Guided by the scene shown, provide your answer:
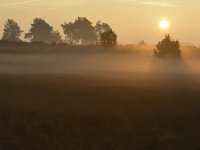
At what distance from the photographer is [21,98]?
79.5ft

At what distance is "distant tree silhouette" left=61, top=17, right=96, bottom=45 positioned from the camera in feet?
485

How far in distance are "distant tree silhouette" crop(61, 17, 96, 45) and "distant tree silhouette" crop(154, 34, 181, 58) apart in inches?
3146

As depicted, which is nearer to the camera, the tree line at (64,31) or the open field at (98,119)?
the open field at (98,119)

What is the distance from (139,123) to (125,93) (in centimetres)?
748

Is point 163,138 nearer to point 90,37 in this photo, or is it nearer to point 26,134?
point 26,134

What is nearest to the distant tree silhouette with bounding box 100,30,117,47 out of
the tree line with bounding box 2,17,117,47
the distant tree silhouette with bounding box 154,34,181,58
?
the distant tree silhouette with bounding box 154,34,181,58

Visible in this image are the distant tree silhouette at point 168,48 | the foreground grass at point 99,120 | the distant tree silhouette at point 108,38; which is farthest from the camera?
the distant tree silhouette at point 108,38

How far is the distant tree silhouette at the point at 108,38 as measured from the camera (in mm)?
86744

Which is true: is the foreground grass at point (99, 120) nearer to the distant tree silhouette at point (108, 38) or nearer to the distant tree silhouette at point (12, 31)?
the distant tree silhouette at point (108, 38)

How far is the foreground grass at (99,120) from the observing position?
A: 694 inches

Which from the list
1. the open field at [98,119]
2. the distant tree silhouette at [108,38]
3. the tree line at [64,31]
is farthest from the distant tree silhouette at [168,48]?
the tree line at [64,31]

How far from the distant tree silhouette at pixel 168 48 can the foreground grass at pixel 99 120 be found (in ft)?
129

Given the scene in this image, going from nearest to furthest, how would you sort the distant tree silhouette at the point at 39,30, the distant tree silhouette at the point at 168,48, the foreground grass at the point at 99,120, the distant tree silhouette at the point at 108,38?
the foreground grass at the point at 99,120
the distant tree silhouette at the point at 168,48
the distant tree silhouette at the point at 108,38
the distant tree silhouette at the point at 39,30

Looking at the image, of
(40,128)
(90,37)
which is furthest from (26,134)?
(90,37)
